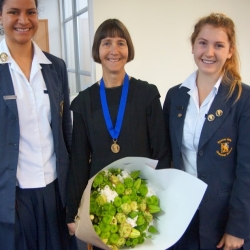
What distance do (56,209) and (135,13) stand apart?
99.5 inches

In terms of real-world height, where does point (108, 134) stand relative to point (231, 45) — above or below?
below

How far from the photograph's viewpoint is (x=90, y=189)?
1227mm

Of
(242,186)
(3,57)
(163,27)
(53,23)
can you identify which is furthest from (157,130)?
(53,23)

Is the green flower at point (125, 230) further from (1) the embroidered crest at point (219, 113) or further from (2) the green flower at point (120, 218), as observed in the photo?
(1) the embroidered crest at point (219, 113)

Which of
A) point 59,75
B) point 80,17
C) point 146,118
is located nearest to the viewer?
point 146,118

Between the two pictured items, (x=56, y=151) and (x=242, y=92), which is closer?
(x=242, y=92)

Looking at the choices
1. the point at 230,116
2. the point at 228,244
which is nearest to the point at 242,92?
the point at 230,116

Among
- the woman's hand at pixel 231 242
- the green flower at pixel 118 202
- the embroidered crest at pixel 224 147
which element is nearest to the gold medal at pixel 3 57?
the green flower at pixel 118 202

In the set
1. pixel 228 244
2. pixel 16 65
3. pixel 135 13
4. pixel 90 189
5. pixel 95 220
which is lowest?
pixel 228 244

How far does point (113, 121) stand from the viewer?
158 cm

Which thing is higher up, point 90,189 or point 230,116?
point 230,116

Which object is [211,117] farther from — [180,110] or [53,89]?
[53,89]

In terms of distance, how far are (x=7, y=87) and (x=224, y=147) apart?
1046mm

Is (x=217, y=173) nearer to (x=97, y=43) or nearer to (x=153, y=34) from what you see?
→ (x=97, y=43)
